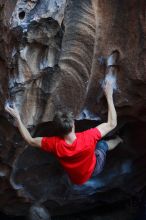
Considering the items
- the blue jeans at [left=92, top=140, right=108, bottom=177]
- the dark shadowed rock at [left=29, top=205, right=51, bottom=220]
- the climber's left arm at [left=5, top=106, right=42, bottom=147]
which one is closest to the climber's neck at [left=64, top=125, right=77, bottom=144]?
the climber's left arm at [left=5, top=106, right=42, bottom=147]

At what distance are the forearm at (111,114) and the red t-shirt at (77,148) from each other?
3.6 inches

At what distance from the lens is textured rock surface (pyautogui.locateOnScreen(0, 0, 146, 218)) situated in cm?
288

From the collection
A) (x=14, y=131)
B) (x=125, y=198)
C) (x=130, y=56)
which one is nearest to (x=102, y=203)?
(x=125, y=198)

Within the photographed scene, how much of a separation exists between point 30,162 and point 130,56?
1.03 m

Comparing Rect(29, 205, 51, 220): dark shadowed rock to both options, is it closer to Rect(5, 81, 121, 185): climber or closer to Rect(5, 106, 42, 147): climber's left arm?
Rect(5, 81, 121, 185): climber

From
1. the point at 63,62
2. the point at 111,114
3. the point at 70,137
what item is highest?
the point at 63,62

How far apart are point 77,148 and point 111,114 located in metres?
0.28

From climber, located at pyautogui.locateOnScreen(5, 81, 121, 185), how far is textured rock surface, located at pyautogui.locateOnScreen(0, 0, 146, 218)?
0.12 m

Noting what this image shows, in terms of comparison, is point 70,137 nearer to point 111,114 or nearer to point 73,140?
point 73,140

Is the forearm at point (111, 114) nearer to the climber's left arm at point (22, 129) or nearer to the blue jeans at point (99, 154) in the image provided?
the blue jeans at point (99, 154)

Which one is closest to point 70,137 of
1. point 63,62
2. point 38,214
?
point 63,62

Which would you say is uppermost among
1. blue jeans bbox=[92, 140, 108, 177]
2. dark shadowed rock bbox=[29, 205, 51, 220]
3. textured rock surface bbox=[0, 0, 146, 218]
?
textured rock surface bbox=[0, 0, 146, 218]

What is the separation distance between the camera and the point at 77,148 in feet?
9.87

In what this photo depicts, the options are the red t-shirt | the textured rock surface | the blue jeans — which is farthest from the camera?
the blue jeans
